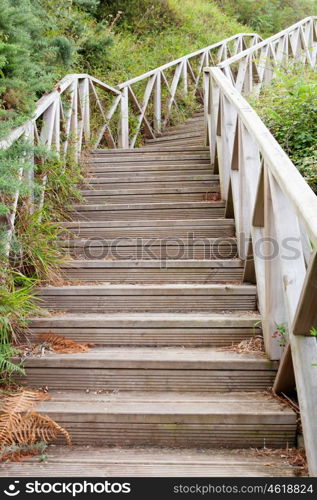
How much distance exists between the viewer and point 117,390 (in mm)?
→ 2555

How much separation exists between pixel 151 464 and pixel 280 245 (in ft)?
3.48

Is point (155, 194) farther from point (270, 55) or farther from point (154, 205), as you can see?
point (270, 55)

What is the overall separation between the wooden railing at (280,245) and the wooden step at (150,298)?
8.8 inches

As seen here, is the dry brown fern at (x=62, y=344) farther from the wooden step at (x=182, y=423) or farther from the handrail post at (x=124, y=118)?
the handrail post at (x=124, y=118)

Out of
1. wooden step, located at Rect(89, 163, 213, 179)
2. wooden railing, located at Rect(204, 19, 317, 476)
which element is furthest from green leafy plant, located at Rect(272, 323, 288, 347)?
wooden step, located at Rect(89, 163, 213, 179)

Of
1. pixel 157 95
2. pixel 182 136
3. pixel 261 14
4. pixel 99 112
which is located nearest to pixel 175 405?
pixel 99 112

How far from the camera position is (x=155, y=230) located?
12.7 ft

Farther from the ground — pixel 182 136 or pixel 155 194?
pixel 182 136

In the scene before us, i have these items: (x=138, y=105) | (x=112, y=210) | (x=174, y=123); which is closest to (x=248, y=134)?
(x=112, y=210)

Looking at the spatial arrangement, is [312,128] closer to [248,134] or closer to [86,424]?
[248,134]

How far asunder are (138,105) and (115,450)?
20.3 feet

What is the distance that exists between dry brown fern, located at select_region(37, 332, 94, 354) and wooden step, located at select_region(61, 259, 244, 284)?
26.4 inches

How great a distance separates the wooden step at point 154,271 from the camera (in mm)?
3369

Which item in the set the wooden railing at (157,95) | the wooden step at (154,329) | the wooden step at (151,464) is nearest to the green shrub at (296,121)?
the wooden step at (154,329)
